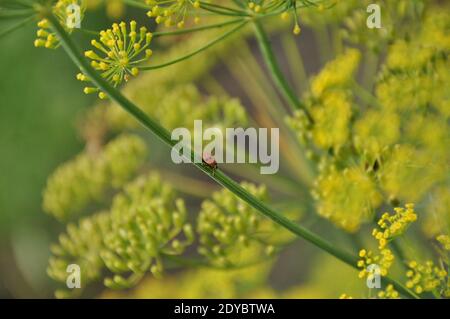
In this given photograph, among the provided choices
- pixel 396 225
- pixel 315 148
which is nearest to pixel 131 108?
pixel 396 225

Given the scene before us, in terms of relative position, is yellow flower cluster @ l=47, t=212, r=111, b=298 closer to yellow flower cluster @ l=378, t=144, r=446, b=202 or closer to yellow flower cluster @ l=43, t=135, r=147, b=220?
yellow flower cluster @ l=43, t=135, r=147, b=220

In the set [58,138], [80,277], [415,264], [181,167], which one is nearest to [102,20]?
[58,138]

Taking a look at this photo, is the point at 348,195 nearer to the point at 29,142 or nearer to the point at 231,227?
the point at 231,227

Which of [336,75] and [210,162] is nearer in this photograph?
[210,162]

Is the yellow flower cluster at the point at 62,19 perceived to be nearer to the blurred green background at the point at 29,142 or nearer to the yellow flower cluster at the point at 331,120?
the yellow flower cluster at the point at 331,120

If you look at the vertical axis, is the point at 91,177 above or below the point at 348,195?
above

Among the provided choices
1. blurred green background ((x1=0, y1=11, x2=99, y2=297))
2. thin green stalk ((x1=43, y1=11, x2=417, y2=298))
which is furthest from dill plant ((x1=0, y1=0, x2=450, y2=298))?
blurred green background ((x1=0, y1=11, x2=99, y2=297))

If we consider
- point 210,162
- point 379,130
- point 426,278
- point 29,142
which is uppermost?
point 29,142

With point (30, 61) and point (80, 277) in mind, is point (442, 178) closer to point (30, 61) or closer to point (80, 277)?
point (80, 277)
